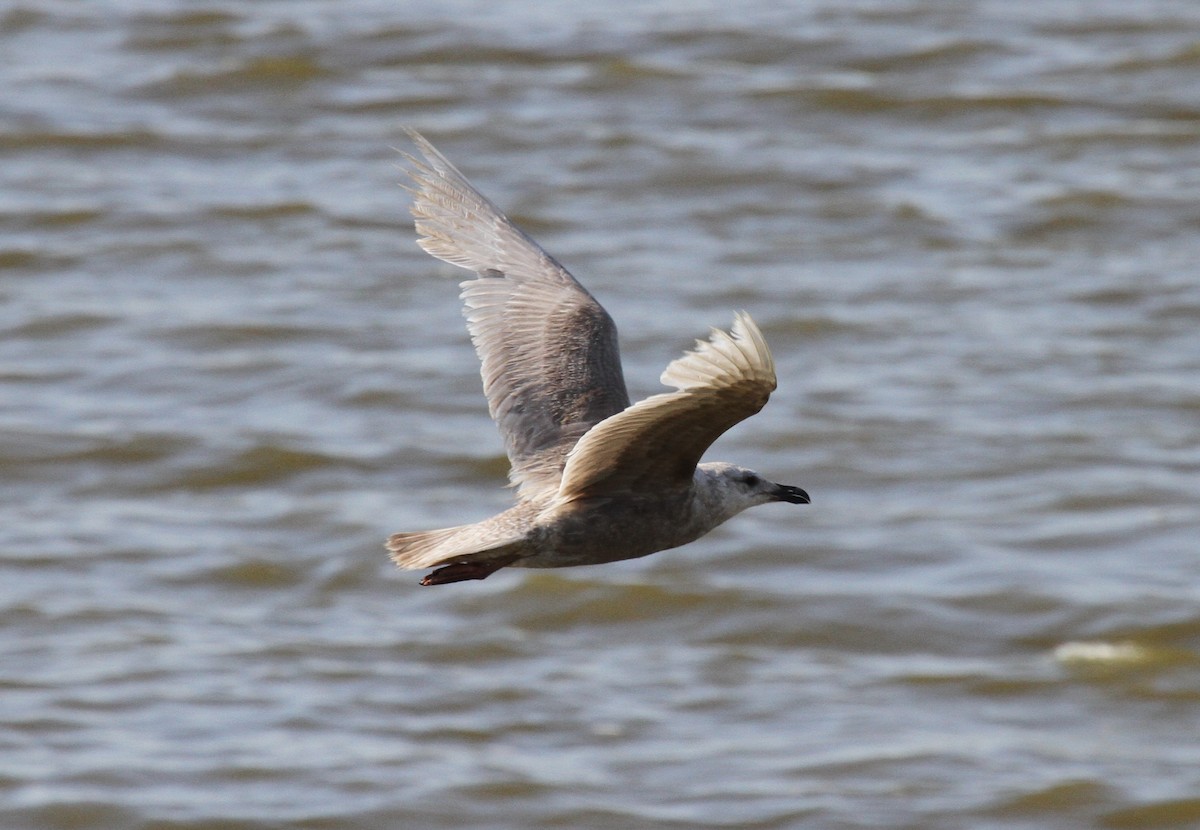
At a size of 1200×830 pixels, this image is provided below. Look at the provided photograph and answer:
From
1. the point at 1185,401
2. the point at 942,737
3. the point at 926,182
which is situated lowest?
the point at 942,737

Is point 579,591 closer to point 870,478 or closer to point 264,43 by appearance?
point 870,478

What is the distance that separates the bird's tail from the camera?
6004 mm

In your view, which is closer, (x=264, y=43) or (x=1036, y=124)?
(x=1036, y=124)

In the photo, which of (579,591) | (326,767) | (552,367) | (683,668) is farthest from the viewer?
(579,591)

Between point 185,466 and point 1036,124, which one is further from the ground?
point 1036,124

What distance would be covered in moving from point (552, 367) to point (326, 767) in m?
5.72

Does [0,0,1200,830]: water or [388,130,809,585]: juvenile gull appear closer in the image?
[388,130,809,585]: juvenile gull

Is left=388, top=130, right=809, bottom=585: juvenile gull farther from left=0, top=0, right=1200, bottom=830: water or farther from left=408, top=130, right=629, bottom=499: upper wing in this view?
left=0, top=0, right=1200, bottom=830: water

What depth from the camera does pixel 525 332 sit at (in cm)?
711

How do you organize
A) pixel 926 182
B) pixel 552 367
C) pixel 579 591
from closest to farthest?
pixel 552 367 < pixel 579 591 < pixel 926 182

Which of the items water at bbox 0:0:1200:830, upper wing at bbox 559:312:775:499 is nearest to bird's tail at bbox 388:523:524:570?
upper wing at bbox 559:312:775:499

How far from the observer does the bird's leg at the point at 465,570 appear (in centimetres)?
616

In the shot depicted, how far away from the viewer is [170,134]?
67.1 ft

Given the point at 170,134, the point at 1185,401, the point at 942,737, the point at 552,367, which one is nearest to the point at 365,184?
the point at 170,134
